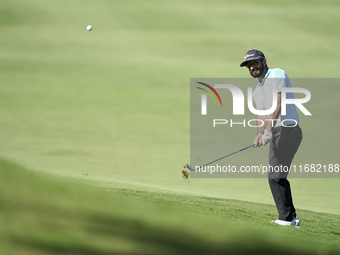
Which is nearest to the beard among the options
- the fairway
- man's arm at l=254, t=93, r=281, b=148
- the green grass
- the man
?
the man

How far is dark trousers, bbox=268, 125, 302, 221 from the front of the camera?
4.70m

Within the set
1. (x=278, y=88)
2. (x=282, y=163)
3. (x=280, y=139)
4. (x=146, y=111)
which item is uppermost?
(x=146, y=111)

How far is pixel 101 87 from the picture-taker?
46.6 ft

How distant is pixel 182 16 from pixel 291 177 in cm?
Result: 1542

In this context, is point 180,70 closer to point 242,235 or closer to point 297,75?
point 297,75

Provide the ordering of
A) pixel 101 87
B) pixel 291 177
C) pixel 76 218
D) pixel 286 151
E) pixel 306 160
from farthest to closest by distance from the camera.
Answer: pixel 101 87
pixel 306 160
pixel 291 177
pixel 286 151
pixel 76 218

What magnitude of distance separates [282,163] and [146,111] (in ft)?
26.2

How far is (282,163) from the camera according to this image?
15.5 ft

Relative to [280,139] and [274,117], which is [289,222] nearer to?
[280,139]

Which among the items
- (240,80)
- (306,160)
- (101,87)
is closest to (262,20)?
(240,80)

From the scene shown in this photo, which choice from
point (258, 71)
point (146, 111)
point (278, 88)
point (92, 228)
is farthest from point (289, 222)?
point (146, 111)

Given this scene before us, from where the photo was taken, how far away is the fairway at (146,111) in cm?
249

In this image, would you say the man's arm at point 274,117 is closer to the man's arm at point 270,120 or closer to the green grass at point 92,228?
the man's arm at point 270,120

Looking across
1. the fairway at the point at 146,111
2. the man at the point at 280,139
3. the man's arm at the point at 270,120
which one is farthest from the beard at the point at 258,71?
the fairway at the point at 146,111
